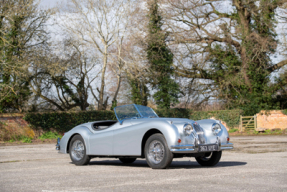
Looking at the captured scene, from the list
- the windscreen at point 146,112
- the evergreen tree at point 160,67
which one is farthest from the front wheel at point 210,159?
the evergreen tree at point 160,67

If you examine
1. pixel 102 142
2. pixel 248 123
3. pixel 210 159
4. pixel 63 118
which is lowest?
pixel 248 123

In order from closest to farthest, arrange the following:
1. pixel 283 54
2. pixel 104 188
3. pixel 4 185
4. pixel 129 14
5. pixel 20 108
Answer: pixel 104 188 < pixel 4 185 < pixel 20 108 < pixel 129 14 < pixel 283 54

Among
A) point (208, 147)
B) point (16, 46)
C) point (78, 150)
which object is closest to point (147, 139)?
point (208, 147)

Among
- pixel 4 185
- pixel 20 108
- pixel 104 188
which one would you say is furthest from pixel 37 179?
pixel 20 108

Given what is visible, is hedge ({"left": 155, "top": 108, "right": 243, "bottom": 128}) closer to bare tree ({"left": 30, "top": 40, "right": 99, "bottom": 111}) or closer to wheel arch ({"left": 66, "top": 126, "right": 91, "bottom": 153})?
bare tree ({"left": 30, "top": 40, "right": 99, "bottom": 111})

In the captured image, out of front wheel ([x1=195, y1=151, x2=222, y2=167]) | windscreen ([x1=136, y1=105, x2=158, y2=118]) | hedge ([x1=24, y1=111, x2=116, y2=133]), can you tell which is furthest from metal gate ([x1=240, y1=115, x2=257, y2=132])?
windscreen ([x1=136, y1=105, x2=158, y2=118])

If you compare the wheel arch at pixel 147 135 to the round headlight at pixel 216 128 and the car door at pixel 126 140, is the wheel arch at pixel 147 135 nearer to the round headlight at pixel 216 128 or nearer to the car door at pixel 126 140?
the car door at pixel 126 140

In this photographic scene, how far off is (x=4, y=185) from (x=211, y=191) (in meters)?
3.31

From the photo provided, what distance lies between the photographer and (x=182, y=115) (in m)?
35.8

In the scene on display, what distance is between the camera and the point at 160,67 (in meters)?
35.2

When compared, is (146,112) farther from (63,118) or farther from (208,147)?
(63,118)

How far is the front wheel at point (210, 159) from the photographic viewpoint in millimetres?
8359

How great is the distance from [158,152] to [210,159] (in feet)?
5.41

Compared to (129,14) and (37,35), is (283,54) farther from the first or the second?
(37,35)
